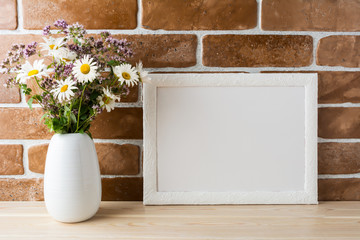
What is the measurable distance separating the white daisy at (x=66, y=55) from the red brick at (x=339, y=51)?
23.2 inches

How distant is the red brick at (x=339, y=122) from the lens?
2.44 feet

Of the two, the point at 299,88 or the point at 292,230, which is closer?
the point at 292,230

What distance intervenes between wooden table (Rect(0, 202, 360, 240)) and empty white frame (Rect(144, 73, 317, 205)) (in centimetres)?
6

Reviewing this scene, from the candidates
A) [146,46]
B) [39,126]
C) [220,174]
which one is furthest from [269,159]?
[39,126]

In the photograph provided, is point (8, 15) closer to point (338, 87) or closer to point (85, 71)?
point (85, 71)

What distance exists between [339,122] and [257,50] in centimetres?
28

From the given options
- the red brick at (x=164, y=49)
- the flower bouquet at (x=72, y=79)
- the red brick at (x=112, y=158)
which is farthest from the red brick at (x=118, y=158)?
the red brick at (x=164, y=49)

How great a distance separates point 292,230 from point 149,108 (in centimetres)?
41

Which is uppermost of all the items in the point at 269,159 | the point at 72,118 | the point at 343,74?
the point at 343,74

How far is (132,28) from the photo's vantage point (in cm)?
73

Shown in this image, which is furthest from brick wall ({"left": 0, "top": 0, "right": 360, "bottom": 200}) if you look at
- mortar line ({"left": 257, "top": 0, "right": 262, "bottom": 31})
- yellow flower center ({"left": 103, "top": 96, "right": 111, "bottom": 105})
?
yellow flower center ({"left": 103, "top": 96, "right": 111, "bottom": 105})

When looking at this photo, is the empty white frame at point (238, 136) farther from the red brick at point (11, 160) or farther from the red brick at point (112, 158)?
the red brick at point (11, 160)

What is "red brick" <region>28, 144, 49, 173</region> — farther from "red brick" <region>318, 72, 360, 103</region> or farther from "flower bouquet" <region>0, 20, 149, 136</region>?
"red brick" <region>318, 72, 360, 103</region>

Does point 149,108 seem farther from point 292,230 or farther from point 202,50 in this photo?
point 292,230
